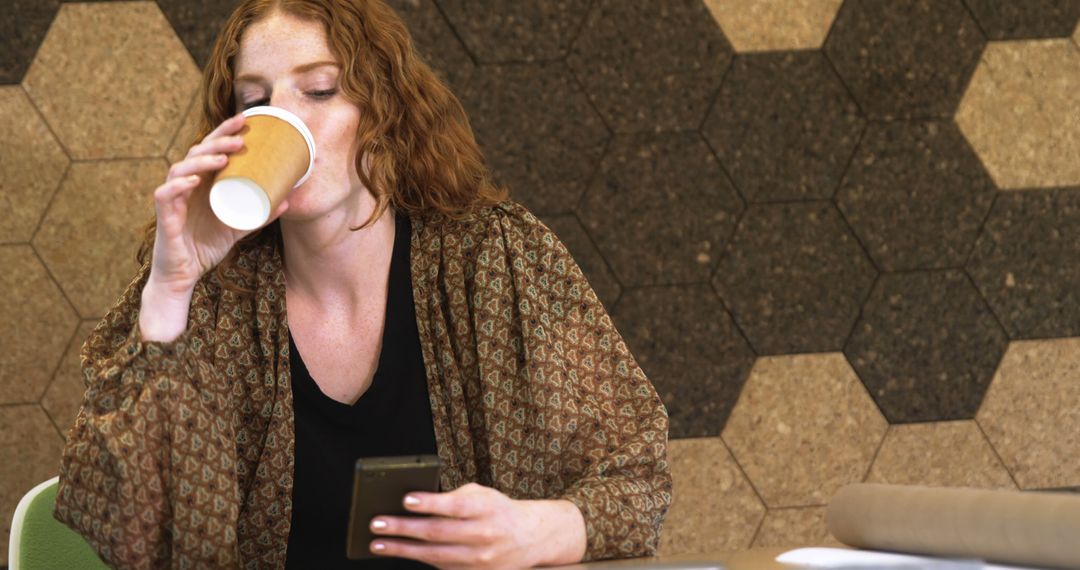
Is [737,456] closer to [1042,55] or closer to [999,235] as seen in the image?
[999,235]

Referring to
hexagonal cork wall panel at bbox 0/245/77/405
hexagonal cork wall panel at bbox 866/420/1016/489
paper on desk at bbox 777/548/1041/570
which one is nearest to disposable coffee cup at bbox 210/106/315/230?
paper on desk at bbox 777/548/1041/570

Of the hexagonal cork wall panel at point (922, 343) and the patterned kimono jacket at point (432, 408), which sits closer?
the patterned kimono jacket at point (432, 408)

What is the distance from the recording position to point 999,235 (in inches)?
82.7

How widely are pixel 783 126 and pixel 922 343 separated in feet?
1.56

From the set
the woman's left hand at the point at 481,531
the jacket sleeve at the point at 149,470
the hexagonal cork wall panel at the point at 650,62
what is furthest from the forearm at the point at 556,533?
the hexagonal cork wall panel at the point at 650,62

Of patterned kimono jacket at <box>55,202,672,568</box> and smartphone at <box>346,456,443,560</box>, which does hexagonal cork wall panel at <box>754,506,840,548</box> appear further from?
smartphone at <box>346,456,443,560</box>

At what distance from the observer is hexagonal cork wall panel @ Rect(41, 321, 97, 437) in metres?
1.92

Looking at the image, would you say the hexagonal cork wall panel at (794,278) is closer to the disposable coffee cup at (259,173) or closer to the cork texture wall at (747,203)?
the cork texture wall at (747,203)

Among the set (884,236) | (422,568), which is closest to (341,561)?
(422,568)

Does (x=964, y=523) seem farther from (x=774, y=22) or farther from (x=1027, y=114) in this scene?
(x=1027, y=114)

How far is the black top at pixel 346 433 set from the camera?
123 centimetres

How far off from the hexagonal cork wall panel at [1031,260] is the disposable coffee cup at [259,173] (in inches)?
58.8

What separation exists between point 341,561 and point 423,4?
1.07 m

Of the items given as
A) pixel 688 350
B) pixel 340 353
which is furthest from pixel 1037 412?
pixel 340 353
